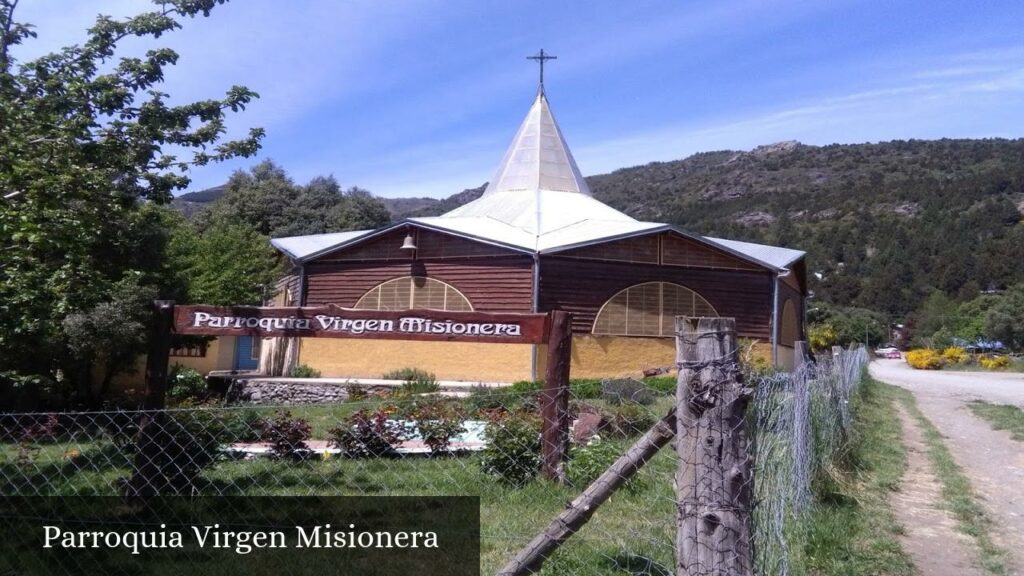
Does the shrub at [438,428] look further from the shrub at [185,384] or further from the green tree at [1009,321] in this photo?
the green tree at [1009,321]

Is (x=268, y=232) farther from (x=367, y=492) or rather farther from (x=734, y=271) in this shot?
(x=367, y=492)

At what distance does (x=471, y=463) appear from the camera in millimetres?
8188

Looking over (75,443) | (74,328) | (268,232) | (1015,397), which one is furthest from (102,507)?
(268,232)

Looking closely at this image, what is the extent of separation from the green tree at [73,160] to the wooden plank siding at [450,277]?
387 inches

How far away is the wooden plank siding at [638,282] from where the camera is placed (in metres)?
19.9

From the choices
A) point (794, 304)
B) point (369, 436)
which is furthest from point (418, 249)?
point (369, 436)

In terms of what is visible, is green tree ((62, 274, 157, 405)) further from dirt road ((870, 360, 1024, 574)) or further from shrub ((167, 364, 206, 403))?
dirt road ((870, 360, 1024, 574))

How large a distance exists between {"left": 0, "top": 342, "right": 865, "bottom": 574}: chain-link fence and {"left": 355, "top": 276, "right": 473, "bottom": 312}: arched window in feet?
34.4

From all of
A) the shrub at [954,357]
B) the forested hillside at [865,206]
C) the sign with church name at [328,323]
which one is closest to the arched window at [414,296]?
the sign with church name at [328,323]

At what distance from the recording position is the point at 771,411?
5.32 metres

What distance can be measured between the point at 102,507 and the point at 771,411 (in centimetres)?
498

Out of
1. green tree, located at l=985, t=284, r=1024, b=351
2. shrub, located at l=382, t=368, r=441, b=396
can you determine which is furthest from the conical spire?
green tree, located at l=985, t=284, r=1024, b=351

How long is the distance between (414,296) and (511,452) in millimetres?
14034

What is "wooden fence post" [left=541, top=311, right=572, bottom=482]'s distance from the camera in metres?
6.60
